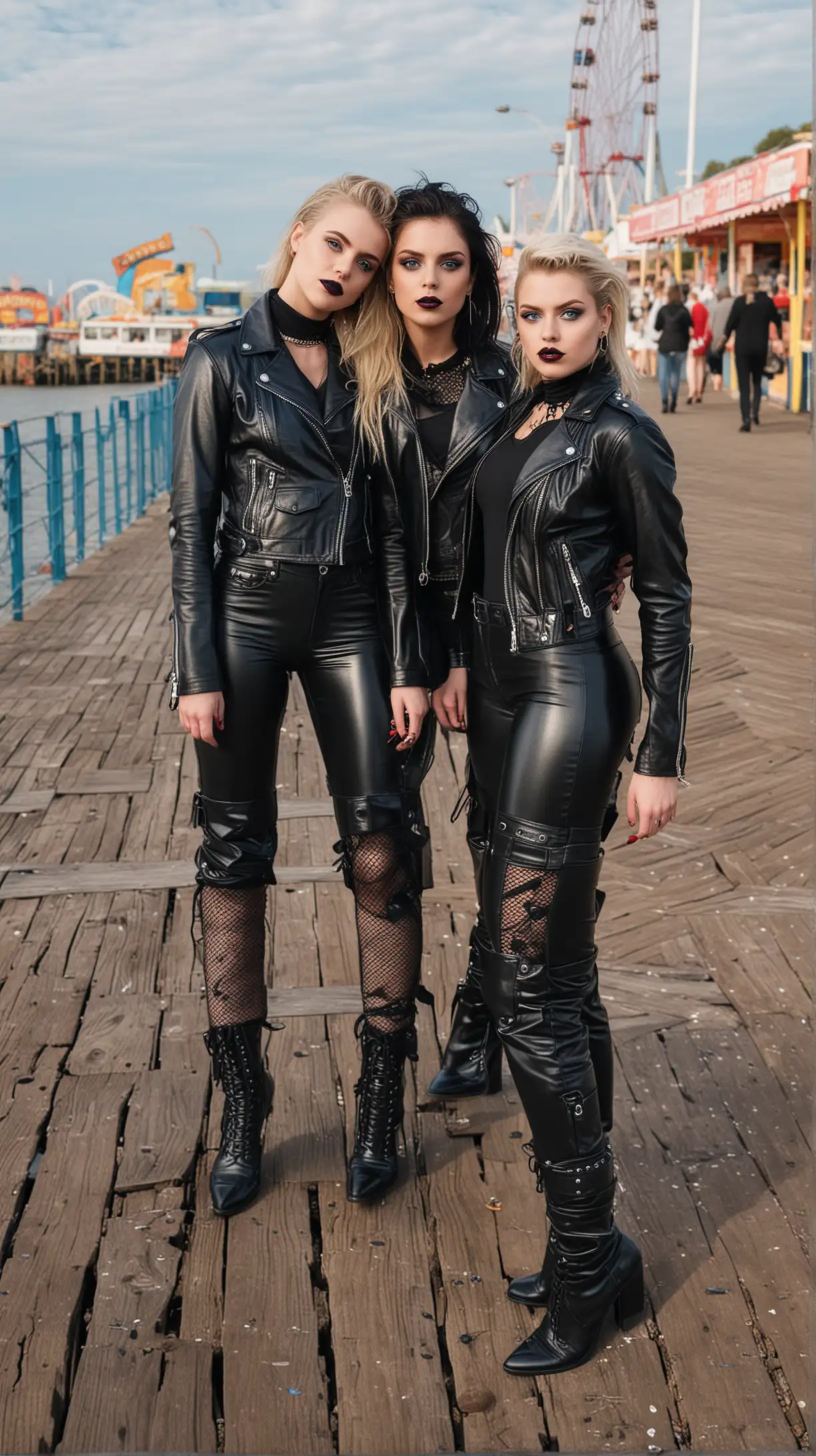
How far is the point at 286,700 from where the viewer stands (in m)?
2.80

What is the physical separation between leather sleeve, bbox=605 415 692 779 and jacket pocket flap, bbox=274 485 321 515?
0.61 metres

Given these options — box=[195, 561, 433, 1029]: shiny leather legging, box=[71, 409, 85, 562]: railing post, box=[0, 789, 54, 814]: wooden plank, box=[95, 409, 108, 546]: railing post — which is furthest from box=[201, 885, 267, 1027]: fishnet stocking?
box=[95, 409, 108, 546]: railing post

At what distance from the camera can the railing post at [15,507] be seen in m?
9.05

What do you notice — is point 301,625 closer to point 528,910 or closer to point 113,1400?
point 528,910

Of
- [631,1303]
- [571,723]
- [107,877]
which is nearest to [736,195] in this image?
[107,877]

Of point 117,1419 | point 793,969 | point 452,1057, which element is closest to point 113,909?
point 452,1057

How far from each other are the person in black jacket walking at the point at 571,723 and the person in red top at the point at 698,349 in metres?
21.2

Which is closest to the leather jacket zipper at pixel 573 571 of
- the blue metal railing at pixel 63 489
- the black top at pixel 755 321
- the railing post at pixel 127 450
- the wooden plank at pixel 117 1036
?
the wooden plank at pixel 117 1036

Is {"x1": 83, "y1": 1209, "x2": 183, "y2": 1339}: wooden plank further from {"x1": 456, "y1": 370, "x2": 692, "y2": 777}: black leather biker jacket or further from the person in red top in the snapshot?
the person in red top

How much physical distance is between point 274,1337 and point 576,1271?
0.51 metres

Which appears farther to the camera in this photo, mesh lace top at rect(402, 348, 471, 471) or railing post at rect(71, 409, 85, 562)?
railing post at rect(71, 409, 85, 562)

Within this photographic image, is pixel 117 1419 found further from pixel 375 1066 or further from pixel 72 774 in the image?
pixel 72 774

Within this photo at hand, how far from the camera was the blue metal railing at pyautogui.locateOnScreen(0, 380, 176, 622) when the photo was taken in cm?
930

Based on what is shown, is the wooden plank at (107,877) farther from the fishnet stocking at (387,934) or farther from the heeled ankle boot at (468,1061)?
the fishnet stocking at (387,934)
